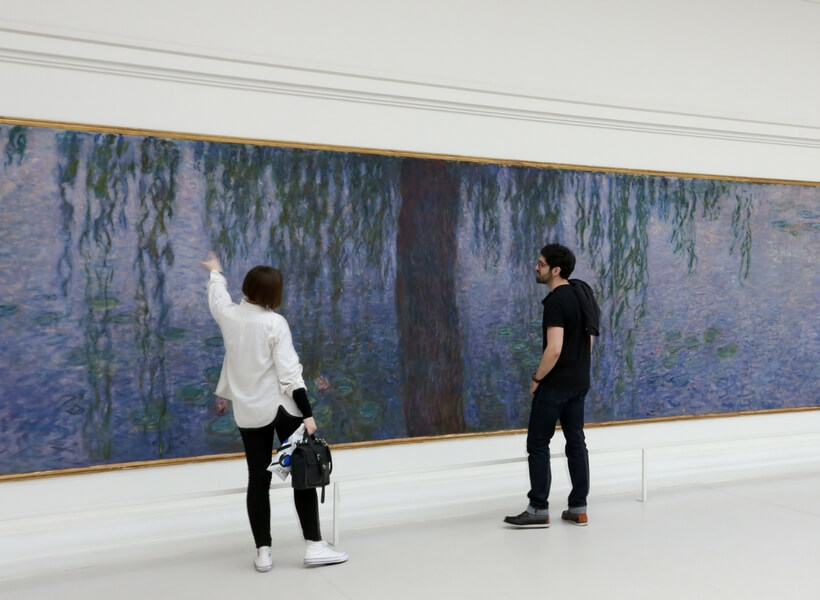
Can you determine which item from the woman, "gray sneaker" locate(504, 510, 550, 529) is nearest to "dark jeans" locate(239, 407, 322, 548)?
the woman

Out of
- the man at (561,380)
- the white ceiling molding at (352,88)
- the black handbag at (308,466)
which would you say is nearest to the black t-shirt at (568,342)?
the man at (561,380)

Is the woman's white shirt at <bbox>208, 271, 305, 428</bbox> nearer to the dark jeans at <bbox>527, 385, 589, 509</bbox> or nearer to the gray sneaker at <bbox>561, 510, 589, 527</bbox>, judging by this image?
the dark jeans at <bbox>527, 385, 589, 509</bbox>

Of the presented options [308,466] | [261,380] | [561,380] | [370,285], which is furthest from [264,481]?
[561,380]

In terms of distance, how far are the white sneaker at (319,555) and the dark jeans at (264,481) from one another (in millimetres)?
103

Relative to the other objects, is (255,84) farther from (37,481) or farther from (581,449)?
(581,449)

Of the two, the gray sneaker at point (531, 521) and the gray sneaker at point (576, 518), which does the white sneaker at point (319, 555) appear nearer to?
the gray sneaker at point (531, 521)

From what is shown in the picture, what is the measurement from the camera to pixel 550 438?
19.7 feet

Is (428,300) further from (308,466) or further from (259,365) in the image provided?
(308,466)

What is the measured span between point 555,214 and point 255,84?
2722mm

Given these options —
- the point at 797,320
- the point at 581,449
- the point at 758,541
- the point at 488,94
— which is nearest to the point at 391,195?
the point at 488,94

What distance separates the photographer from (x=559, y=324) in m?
5.86

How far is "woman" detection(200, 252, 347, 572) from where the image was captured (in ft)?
16.2

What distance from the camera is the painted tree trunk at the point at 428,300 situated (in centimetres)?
642

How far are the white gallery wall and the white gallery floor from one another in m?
0.25
